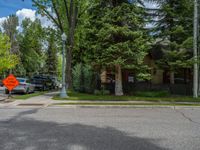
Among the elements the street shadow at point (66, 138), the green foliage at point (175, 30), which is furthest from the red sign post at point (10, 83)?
the green foliage at point (175, 30)

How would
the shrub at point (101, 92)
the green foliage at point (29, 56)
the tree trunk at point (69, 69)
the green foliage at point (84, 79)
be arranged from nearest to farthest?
the shrub at point (101, 92) → the green foliage at point (84, 79) → the tree trunk at point (69, 69) → the green foliage at point (29, 56)

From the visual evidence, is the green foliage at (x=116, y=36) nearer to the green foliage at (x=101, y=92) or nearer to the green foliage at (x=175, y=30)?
the green foliage at (x=101, y=92)

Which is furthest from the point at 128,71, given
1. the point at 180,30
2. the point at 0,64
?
the point at 0,64

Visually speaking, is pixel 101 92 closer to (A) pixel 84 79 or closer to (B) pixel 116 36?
(A) pixel 84 79

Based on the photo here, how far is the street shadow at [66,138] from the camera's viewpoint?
5539mm

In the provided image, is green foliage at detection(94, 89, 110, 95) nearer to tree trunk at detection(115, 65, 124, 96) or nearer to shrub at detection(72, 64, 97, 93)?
tree trunk at detection(115, 65, 124, 96)

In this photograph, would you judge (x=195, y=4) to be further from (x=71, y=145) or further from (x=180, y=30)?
(x=71, y=145)

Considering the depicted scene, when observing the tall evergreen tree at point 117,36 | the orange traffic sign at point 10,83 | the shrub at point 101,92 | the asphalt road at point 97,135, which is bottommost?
the asphalt road at point 97,135

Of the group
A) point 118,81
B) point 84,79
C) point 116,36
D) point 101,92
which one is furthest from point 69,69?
point 116,36

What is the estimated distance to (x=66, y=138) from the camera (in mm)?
6293

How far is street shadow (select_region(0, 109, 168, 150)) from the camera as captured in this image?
5.54 meters

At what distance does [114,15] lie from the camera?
19.1 meters

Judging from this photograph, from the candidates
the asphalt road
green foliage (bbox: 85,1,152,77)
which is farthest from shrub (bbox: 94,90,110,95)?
the asphalt road

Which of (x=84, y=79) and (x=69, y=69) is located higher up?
(x=69, y=69)
